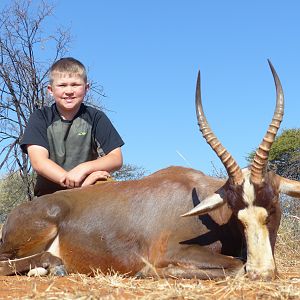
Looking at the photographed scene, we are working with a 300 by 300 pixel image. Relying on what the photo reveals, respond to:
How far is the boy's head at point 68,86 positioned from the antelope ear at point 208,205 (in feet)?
7.28

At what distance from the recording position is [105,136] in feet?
22.8

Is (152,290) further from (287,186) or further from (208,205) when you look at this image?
(287,186)

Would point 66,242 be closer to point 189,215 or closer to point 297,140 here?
point 189,215

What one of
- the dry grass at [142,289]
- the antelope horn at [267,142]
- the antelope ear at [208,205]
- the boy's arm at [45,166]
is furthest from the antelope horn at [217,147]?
the boy's arm at [45,166]

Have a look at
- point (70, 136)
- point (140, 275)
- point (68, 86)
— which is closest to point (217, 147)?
point (140, 275)

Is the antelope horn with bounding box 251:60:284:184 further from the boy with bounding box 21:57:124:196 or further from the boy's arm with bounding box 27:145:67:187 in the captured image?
the boy's arm with bounding box 27:145:67:187

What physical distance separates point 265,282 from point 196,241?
4.02 feet

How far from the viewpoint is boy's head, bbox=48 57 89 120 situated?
684cm

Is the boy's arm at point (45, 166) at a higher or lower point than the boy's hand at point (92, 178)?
higher

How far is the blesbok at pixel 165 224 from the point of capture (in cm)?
494

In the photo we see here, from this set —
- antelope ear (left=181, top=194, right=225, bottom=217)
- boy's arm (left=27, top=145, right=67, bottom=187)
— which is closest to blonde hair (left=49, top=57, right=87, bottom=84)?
boy's arm (left=27, top=145, right=67, bottom=187)

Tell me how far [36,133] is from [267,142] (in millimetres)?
2699

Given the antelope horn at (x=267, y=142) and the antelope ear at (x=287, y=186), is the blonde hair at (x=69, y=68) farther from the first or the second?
the antelope ear at (x=287, y=186)

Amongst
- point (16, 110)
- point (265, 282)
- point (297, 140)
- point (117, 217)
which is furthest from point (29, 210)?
point (297, 140)
